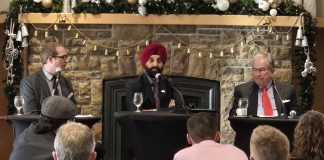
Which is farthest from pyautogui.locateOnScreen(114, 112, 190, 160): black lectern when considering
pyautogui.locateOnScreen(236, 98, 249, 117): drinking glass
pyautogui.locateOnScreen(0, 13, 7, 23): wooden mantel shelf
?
pyautogui.locateOnScreen(0, 13, 7, 23): wooden mantel shelf

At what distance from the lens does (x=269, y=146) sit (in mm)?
3588

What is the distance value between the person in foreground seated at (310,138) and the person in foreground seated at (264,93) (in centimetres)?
190

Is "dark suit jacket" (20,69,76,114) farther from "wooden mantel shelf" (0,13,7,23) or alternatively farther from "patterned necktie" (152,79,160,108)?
"wooden mantel shelf" (0,13,7,23)

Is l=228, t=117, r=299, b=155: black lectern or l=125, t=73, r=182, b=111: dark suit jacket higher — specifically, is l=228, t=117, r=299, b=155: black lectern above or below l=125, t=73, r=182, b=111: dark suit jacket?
below

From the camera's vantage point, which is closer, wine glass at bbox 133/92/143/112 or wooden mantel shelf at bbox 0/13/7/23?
wine glass at bbox 133/92/143/112

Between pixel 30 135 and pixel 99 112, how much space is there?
3.21m

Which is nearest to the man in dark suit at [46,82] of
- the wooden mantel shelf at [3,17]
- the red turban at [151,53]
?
the red turban at [151,53]

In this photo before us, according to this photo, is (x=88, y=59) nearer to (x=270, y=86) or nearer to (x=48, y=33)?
(x=48, y=33)

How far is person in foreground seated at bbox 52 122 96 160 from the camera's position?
357 cm

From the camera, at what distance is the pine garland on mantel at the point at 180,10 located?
7.37 metres

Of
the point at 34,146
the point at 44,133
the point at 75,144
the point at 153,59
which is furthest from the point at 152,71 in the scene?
the point at 75,144

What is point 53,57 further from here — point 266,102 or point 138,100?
point 266,102

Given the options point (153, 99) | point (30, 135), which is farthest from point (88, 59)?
point (30, 135)

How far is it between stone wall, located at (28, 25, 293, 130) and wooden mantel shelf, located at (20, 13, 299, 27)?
0.10 meters
